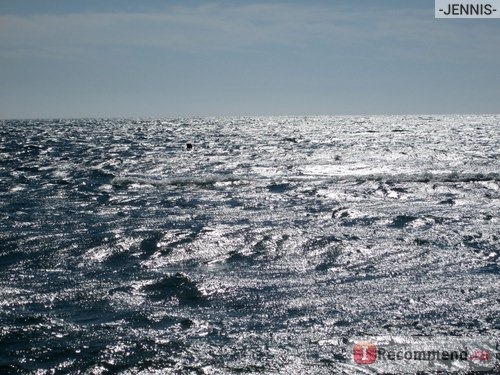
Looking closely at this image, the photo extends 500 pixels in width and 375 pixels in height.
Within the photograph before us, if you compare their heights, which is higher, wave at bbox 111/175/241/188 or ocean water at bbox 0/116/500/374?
ocean water at bbox 0/116/500/374

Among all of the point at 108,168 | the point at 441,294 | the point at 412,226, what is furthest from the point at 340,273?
the point at 108,168

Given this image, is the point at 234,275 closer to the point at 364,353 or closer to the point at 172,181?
the point at 364,353

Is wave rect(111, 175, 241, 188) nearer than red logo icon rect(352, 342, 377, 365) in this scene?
No

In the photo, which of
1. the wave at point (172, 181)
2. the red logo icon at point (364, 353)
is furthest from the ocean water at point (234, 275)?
the wave at point (172, 181)

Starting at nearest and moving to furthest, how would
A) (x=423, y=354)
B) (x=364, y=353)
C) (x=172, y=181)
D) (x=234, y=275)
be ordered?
(x=423, y=354) → (x=364, y=353) → (x=234, y=275) → (x=172, y=181)

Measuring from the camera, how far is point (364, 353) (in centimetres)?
819

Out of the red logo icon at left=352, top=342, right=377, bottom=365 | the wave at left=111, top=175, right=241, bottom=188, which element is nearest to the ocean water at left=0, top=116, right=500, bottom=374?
the red logo icon at left=352, top=342, right=377, bottom=365

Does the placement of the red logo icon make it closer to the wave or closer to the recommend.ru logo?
the recommend.ru logo

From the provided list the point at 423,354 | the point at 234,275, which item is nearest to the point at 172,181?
the point at 234,275

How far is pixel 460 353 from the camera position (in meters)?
8.06

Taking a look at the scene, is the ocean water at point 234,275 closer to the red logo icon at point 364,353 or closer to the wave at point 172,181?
the red logo icon at point 364,353

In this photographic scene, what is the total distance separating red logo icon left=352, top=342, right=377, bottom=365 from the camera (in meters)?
7.92

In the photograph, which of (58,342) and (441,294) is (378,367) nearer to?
(441,294)

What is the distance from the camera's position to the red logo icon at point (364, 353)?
7917 mm
